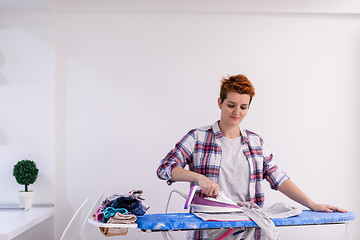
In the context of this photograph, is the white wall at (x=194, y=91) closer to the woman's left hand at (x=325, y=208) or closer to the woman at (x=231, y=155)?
the woman at (x=231, y=155)

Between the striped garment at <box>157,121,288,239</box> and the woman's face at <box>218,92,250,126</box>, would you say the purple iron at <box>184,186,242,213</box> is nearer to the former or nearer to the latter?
the striped garment at <box>157,121,288,239</box>

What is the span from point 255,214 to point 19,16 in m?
2.72

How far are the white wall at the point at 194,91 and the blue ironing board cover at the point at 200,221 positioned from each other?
1401mm

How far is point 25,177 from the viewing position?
352 centimetres

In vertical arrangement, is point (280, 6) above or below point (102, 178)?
above

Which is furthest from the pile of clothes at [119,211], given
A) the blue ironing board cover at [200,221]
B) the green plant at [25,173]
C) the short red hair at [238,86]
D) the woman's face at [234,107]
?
the green plant at [25,173]

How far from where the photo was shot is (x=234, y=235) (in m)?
2.54

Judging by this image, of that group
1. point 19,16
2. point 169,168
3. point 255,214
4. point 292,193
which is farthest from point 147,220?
point 19,16

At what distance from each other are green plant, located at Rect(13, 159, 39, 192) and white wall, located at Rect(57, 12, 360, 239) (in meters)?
0.32

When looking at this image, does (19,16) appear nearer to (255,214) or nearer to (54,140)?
(54,140)

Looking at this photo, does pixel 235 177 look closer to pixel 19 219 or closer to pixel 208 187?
pixel 208 187

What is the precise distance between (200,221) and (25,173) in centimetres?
191

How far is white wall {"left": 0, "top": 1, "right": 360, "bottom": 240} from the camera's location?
3736 millimetres

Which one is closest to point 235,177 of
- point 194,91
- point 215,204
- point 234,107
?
point 215,204
